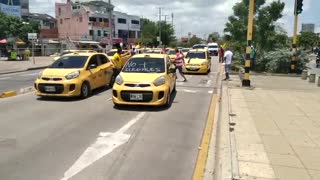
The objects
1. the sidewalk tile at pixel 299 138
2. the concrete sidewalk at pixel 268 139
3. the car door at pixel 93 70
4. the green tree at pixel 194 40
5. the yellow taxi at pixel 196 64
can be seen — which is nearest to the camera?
the concrete sidewalk at pixel 268 139

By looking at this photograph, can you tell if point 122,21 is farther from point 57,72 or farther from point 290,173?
point 290,173

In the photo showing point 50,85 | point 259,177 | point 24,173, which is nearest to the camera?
point 259,177

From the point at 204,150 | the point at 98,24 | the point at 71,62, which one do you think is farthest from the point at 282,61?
the point at 98,24

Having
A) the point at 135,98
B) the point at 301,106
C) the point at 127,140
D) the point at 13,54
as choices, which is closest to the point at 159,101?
the point at 135,98

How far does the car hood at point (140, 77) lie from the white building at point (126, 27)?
268ft

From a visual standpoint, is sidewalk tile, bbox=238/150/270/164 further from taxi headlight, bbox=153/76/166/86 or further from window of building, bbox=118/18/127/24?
window of building, bbox=118/18/127/24

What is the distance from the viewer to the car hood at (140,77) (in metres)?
11.6

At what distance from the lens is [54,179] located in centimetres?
575

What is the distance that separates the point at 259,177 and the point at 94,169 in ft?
8.24

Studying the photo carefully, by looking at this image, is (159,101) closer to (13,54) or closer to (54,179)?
(54,179)

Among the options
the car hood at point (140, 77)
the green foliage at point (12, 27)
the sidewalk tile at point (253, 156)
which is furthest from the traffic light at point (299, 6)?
the green foliage at point (12, 27)

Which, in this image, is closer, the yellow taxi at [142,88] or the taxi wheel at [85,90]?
the yellow taxi at [142,88]

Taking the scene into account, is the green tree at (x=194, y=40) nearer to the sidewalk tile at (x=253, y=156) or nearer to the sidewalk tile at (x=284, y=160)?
the sidewalk tile at (x=253, y=156)

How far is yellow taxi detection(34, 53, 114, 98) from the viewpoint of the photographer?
1292 cm
